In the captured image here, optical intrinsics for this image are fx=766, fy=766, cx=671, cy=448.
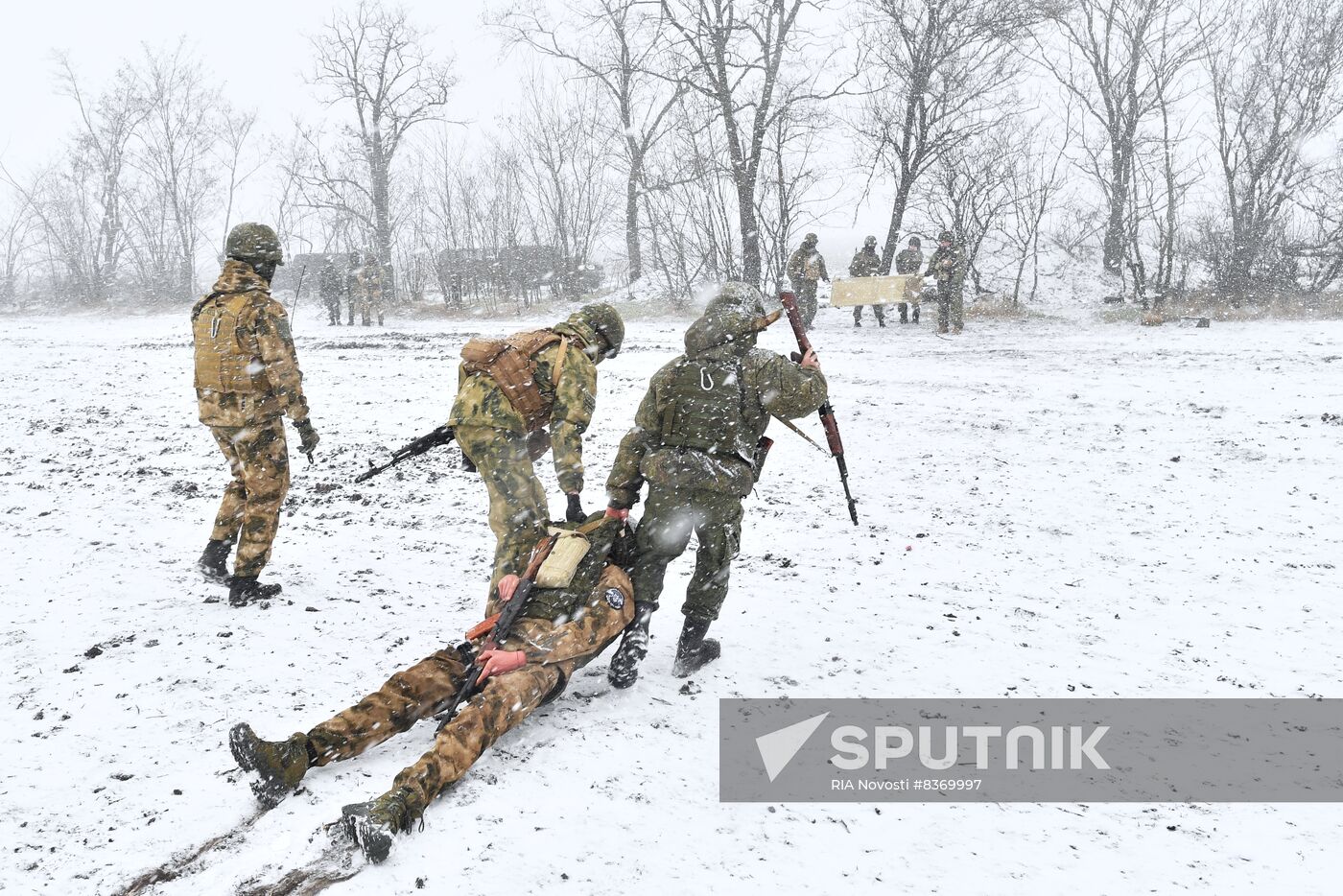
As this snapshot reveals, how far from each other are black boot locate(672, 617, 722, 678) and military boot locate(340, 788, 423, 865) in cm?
162

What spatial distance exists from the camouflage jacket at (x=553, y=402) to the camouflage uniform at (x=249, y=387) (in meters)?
1.16

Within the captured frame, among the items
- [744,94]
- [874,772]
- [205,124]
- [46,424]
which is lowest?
[874,772]

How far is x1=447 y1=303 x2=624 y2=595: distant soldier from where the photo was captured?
397cm

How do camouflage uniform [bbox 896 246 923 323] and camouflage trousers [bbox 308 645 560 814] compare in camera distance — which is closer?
camouflage trousers [bbox 308 645 560 814]

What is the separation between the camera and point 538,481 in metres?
3.98

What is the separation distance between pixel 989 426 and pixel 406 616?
21.5ft

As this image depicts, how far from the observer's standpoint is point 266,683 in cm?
366

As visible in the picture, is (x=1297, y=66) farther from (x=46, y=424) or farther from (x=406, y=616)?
(x=46, y=424)

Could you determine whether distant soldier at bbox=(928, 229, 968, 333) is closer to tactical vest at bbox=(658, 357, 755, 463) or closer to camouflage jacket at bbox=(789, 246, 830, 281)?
Answer: camouflage jacket at bbox=(789, 246, 830, 281)

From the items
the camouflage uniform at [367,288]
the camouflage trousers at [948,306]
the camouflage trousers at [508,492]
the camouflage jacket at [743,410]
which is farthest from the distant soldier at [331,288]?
the camouflage jacket at [743,410]

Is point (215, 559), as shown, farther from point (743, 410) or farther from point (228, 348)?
point (743, 410)

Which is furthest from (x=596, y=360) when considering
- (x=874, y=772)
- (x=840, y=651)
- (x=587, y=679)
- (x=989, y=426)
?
(x=989, y=426)

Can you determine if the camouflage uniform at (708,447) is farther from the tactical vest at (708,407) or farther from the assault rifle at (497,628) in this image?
the assault rifle at (497,628)

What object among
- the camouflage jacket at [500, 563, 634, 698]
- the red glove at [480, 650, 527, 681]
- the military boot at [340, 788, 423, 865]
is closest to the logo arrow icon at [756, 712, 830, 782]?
the camouflage jacket at [500, 563, 634, 698]
